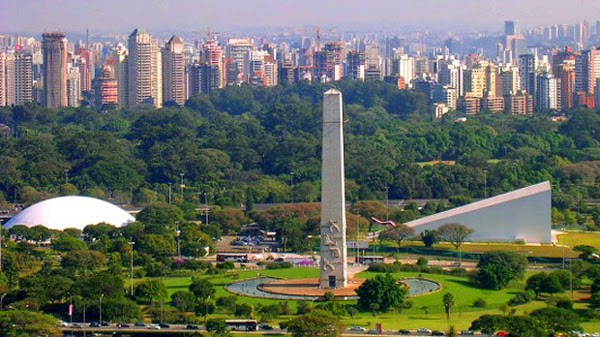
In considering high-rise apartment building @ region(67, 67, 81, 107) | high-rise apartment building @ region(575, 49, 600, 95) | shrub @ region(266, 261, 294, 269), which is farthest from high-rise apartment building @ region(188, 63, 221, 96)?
shrub @ region(266, 261, 294, 269)

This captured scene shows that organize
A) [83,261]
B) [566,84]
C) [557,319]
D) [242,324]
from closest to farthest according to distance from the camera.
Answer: [557,319] → [242,324] → [83,261] → [566,84]

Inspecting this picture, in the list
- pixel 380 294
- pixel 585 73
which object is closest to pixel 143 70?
pixel 585 73

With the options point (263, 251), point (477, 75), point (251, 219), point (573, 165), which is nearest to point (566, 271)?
point (263, 251)

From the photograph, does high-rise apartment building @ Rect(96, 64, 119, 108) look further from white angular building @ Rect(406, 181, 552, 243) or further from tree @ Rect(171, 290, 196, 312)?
tree @ Rect(171, 290, 196, 312)

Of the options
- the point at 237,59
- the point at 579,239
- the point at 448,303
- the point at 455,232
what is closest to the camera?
the point at 448,303

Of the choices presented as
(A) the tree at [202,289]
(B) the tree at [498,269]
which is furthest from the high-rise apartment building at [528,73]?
(A) the tree at [202,289]

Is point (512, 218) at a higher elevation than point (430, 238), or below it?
higher

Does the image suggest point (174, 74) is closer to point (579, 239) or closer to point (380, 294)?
point (579, 239)
